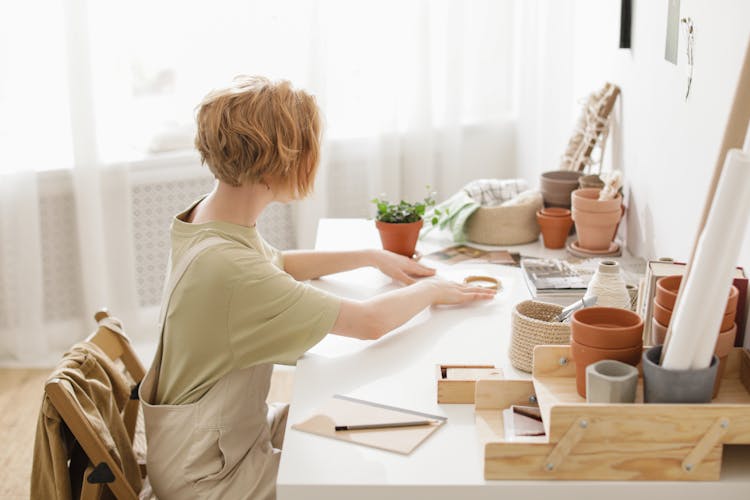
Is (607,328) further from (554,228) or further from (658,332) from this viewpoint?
(554,228)

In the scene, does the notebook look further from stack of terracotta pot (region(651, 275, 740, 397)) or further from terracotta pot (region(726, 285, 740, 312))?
terracotta pot (region(726, 285, 740, 312))

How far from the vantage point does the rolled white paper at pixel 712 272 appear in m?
1.11

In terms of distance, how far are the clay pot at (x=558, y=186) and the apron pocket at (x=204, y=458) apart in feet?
3.97

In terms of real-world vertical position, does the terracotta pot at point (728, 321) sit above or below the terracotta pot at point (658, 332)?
above

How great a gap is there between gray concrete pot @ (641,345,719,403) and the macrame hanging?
4.48ft

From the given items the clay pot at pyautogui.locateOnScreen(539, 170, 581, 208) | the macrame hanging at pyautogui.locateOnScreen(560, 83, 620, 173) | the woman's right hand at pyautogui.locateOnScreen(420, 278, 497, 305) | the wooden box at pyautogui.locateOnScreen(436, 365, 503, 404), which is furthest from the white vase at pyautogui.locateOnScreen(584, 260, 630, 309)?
the macrame hanging at pyautogui.locateOnScreen(560, 83, 620, 173)

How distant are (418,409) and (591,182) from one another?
111cm

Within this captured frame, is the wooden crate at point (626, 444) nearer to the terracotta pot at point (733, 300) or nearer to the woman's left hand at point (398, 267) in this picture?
the terracotta pot at point (733, 300)

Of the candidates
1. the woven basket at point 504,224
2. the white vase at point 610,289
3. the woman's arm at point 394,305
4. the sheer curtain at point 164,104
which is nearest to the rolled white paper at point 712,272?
the white vase at point 610,289

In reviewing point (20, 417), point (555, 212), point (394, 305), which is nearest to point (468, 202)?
point (555, 212)

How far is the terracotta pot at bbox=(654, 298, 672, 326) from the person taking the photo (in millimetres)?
1383

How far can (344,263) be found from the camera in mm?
2104

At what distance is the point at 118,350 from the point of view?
185 cm

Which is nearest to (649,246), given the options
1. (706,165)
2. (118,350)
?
(706,165)
